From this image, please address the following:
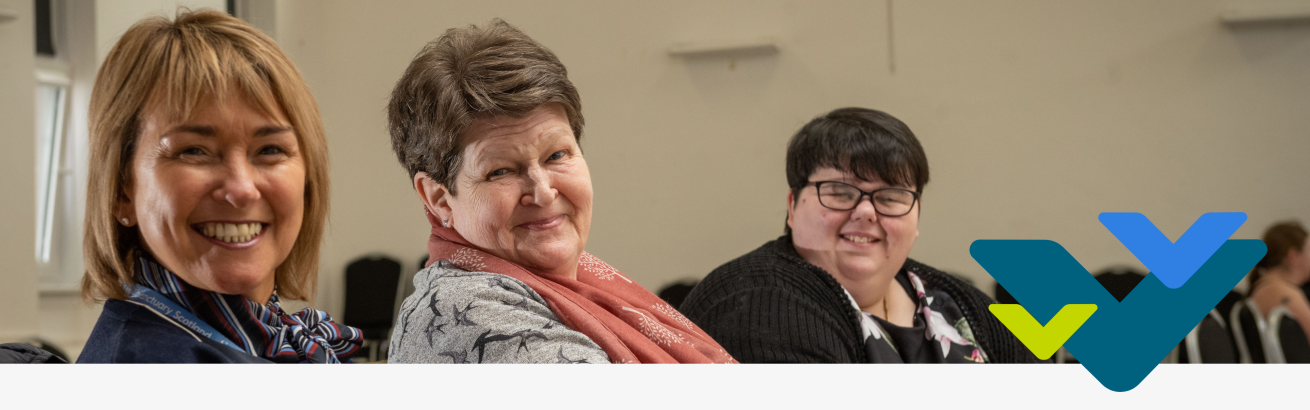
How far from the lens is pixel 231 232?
→ 0.93 metres

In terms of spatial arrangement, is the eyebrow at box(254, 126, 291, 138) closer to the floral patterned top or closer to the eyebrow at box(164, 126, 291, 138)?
the eyebrow at box(164, 126, 291, 138)

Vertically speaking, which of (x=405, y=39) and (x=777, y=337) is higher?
(x=405, y=39)

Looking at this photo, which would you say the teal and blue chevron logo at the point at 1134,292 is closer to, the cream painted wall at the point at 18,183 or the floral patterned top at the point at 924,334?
the floral patterned top at the point at 924,334

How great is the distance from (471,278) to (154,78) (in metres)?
0.40

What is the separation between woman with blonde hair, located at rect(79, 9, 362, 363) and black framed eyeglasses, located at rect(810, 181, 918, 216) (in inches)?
31.9

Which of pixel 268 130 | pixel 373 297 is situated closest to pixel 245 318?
pixel 268 130

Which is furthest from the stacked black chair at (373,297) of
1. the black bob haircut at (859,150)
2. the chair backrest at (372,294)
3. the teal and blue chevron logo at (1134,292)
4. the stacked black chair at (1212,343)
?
the stacked black chair at (1212,343)

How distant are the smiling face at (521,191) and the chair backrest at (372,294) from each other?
0.31 metres

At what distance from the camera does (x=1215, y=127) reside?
137 centimetres

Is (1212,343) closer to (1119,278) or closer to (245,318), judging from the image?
(1119,278)
